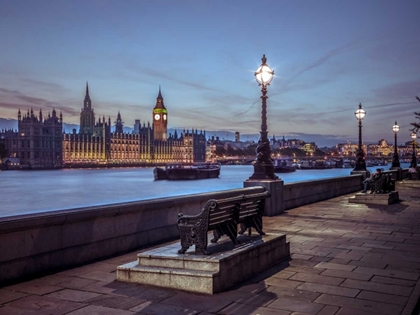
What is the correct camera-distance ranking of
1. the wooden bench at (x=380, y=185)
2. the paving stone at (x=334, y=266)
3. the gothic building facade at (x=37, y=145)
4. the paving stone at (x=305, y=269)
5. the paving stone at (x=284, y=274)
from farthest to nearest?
the gothic building facade at (x=37, y=145), the wooden bench at (x=380, y=185), the paving stone at (x=334, y=266), the paving stone at (x=305, y=269), the paving stone at (x=284, y=274)

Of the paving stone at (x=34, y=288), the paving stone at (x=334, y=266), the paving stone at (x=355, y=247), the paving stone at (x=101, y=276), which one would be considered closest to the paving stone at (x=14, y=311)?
the paving stone at (x=34, y=288)

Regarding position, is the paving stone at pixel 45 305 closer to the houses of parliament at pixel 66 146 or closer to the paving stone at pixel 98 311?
the paving stone at pixel 98 311

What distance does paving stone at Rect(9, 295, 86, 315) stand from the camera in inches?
191

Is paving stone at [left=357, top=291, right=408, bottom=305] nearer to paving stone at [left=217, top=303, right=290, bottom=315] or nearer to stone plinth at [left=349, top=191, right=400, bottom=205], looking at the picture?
paving stone at [left=217, top=303, right=290, bottom=315]

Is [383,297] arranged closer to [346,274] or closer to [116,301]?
[346,274]

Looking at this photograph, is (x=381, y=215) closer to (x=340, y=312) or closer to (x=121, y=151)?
(x=340, y=312)

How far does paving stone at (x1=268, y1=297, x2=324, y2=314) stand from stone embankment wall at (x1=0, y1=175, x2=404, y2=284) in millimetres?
3285

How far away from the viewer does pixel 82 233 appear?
7.11 metres

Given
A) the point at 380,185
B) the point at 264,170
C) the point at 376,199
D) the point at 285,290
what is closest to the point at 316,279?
the point at 285,290

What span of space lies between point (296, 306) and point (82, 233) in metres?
3.58

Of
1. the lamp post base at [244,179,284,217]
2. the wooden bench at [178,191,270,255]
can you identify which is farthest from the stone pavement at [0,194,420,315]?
the lamp post base at [244,179,284,217]

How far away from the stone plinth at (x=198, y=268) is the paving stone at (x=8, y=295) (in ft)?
3.88

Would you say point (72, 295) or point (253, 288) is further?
point (253, 288)

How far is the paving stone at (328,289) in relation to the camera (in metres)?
5.53
